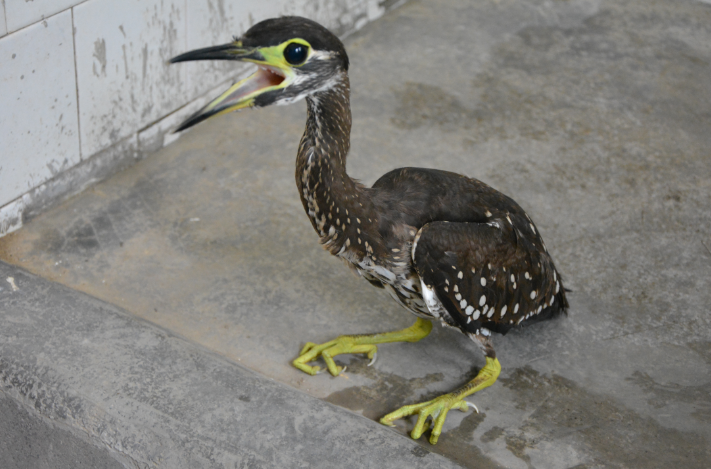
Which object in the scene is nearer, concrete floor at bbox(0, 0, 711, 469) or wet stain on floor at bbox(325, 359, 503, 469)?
wet stain on floor at bbox(325, 359, 503, 469)

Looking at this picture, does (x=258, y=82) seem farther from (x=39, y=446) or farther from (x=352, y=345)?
(x=39, y=446)

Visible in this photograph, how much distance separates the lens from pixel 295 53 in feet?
8.21

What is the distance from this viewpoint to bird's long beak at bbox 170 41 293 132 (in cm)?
245

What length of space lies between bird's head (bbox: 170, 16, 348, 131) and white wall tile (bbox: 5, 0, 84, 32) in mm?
1439

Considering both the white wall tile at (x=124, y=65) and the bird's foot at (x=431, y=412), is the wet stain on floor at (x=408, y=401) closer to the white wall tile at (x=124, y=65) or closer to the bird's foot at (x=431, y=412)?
the bird's foot at (x=431, y=412)

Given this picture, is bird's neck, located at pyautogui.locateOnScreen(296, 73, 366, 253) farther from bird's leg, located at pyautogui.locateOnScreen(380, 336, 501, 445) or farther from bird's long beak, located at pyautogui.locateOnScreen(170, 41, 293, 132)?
bird's leg, located at pyautogui.locateOnScreen(380, 336, 501, 445)

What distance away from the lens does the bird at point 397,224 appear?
8.33 ft

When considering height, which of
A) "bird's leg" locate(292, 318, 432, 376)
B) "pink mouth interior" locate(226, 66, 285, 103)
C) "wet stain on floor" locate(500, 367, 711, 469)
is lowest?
"wet stain on floor" locate(500, 367, 711, 469)

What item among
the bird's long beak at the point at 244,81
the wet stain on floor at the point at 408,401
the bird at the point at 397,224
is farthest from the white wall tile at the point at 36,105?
the wet stain on floor at the point at 408,401

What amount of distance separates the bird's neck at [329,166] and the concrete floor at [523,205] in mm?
876

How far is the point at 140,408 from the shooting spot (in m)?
2.71

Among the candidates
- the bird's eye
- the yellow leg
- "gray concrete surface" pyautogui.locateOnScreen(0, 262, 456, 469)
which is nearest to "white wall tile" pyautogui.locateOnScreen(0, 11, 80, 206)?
"gray concrete surface" pyautogui.locateOnScreen(0, 262, 456, 469)

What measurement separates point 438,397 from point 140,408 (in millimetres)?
1201

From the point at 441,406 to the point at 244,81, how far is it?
1.53 meters
